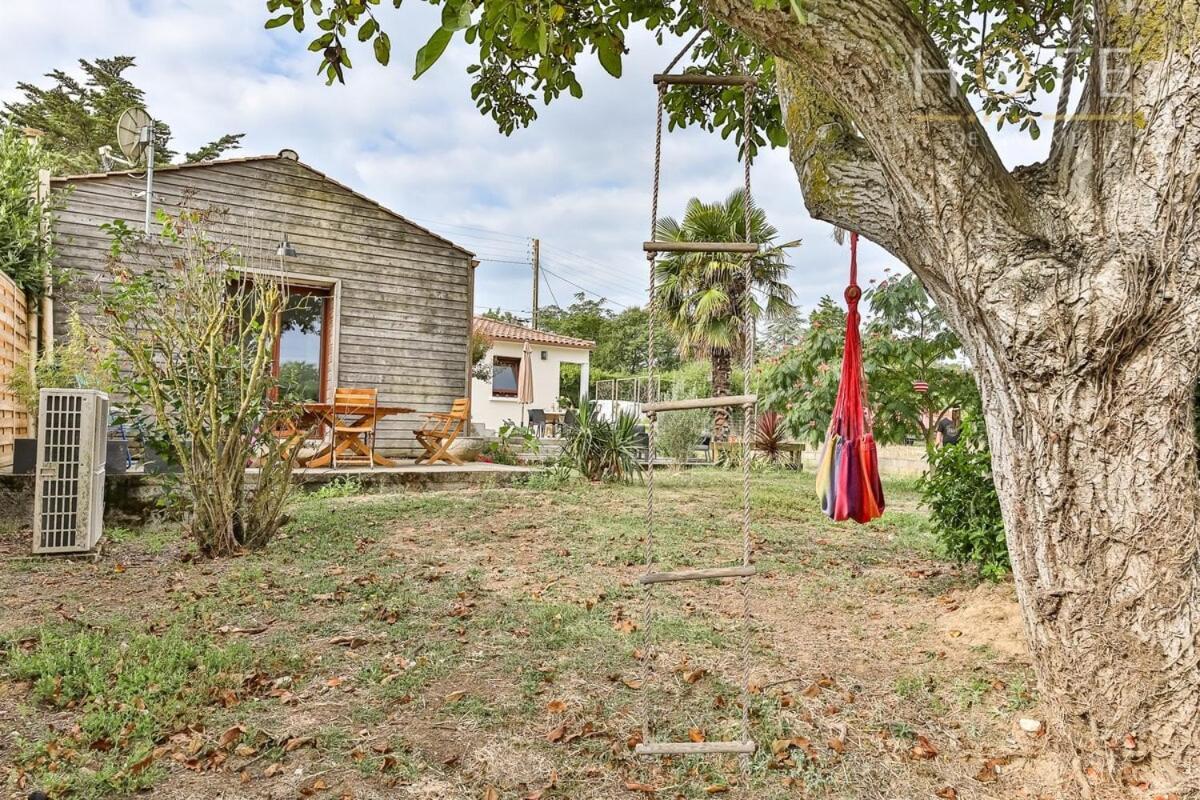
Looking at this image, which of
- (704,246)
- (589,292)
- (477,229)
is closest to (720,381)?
(704,246)

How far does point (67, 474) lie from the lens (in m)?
5.00

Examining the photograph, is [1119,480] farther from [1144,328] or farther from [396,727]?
[396,727]

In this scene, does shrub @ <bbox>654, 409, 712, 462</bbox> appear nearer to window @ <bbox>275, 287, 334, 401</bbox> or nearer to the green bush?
window @ <bbox>275, 287, 334, 401</bbox>

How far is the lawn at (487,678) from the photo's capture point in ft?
7.79

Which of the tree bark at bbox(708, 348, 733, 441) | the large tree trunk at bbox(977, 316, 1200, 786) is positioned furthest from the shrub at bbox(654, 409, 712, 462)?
the large tree trunk at bbox(977, 316, 1200, 786)

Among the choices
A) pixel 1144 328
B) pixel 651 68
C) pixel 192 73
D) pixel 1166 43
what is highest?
pixel 192 73

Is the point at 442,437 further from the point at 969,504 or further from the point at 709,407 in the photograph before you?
the point at 709,407

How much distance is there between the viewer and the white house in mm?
20156

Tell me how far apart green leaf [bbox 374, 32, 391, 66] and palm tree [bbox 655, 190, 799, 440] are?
11039 mm

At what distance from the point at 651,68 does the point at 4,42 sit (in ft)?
69.4

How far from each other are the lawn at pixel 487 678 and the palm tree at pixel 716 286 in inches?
362

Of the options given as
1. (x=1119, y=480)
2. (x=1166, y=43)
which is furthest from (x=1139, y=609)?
(x=1166, y=43)

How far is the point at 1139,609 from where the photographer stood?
2139mm

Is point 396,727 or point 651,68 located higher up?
point 651,68
